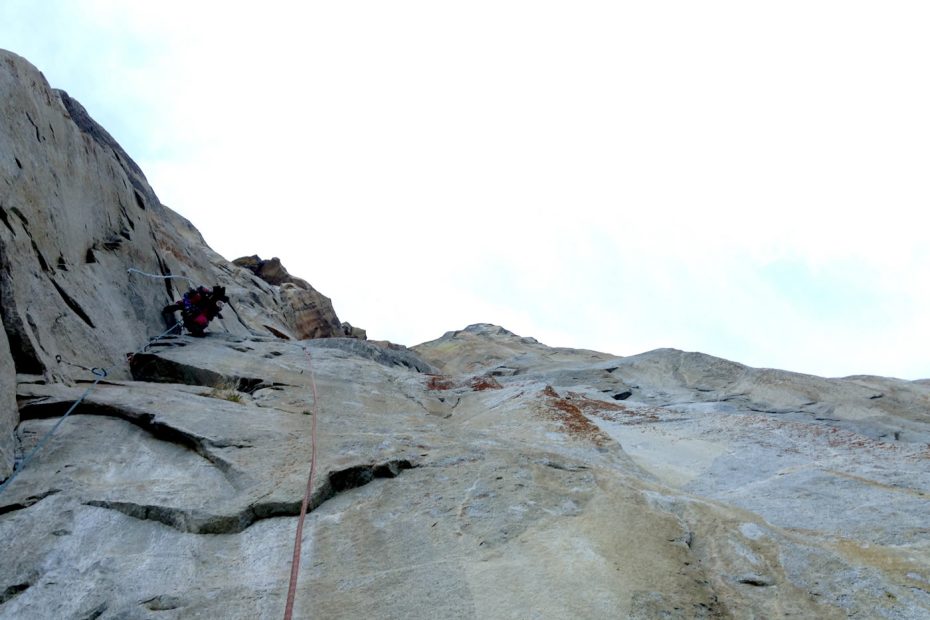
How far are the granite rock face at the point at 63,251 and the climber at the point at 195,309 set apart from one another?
1.25ft

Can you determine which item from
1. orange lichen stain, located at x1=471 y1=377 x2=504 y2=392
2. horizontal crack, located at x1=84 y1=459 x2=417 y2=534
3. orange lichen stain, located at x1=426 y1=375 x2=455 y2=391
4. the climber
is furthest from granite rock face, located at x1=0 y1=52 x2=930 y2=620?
orange lichen stain, located at x1=471 y1=377 x2=504 y2=392

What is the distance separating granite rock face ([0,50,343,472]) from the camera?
8945 mm

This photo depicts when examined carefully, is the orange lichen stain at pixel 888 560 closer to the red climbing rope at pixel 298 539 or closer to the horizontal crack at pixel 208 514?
the red climbing rope at pixel 298 539

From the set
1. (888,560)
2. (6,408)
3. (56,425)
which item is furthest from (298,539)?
(888,560)

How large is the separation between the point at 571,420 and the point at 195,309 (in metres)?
9.83

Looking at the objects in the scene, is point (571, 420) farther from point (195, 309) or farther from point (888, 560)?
point (195, 309)

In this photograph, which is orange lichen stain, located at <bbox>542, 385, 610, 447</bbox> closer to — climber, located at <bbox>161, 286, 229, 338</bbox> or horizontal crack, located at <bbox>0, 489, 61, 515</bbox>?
horizontal crack, located at <bbox>0, 489, 61, 515</bbox>

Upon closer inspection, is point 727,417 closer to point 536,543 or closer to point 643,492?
point 643,492

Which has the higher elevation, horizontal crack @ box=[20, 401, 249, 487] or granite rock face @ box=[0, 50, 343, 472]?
granite rock face @ box=[0, 50, 343, 472]

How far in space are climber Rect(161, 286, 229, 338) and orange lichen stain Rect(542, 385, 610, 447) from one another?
8.74 m

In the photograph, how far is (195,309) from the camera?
15.0 metres

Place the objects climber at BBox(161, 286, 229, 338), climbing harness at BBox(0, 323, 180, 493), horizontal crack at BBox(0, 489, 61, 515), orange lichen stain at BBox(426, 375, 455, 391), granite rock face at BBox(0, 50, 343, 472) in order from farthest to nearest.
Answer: orange lichen stain at BBox(426, 375, 455, 391) < climber at BBox(161, 286, 229, 338) < granite rock face at BBox(0, 50, 343, 472) < climbing harness at BBox(0, 323, 180, 493) < horizontal crack at BBox(0, 489, 61, 515)

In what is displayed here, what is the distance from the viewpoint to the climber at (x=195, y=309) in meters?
14.9

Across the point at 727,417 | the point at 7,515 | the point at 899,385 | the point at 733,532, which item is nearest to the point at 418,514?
the point at 733,532
